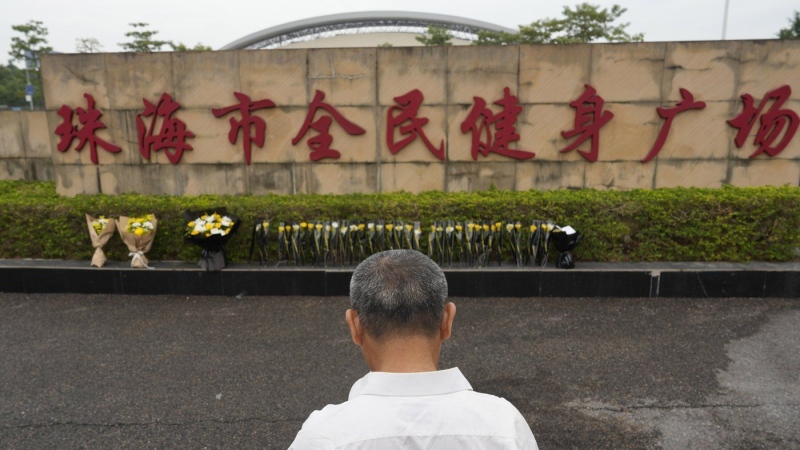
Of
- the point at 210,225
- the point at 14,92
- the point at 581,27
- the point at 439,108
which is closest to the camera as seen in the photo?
the point at 210,225

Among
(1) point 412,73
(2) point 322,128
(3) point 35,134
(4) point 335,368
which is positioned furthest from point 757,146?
(3) point 35,134

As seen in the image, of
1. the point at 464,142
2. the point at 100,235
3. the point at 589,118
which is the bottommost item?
the point at 100,235

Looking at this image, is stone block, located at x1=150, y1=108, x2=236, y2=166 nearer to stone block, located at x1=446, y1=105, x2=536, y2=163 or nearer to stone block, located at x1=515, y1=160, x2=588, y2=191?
stone block, located at x1=446, y1=105, x2=536, y2=163

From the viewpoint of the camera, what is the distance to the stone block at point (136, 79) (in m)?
7.53

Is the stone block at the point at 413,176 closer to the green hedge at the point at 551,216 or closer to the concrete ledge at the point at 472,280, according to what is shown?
the green hedge at the point at 551,216

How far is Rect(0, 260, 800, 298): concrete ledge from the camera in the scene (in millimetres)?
5895

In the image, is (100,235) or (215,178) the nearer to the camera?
(100,235)

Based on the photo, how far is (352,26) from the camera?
5394cm

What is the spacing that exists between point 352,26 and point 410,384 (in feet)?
186

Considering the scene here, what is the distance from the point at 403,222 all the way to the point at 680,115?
4.12 metres

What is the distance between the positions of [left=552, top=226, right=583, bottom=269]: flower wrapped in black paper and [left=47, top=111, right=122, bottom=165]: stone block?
6100 millimetres

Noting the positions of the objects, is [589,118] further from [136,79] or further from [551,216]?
[136,79]

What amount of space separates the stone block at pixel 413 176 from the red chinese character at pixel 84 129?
392cm

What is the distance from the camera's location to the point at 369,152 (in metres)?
7.62
